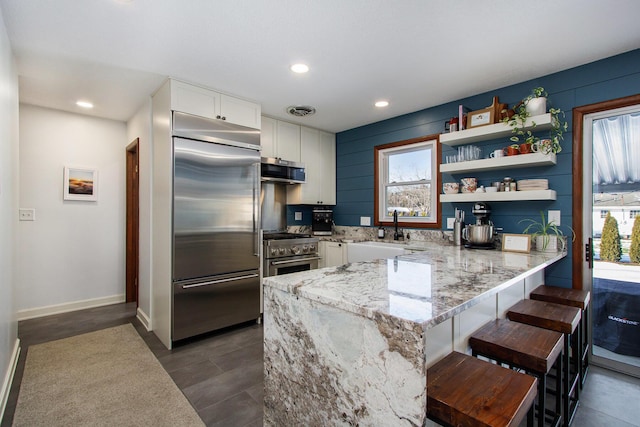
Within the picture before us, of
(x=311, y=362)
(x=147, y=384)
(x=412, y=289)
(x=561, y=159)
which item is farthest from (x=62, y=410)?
(x=561, y=159)

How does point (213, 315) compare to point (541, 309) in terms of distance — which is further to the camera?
point (213, 315)

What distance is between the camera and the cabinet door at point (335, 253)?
150 inches

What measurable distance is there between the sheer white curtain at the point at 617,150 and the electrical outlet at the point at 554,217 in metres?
0.36

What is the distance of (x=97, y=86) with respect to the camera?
9.71 ft

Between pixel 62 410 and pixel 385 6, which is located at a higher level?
pixel 385 6

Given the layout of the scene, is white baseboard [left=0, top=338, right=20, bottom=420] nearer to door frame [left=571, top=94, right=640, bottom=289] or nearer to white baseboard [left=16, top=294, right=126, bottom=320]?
white baseboard [left=16, top=294, right=126, bottom=320]

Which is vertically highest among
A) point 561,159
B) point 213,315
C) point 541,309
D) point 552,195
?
point 561,159

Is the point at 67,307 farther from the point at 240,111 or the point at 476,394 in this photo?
the point at 476,394

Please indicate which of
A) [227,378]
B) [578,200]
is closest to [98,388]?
[227,378]

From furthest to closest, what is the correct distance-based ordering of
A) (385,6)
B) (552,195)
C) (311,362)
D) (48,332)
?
(48,332) < (552,195) < (385,6) < (311,362)

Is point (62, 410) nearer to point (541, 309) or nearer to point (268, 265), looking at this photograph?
point (268, 265)

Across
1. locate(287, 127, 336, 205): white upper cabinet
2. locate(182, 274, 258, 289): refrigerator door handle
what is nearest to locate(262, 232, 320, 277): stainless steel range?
locate(182, 274, 258, 289): refrigerator door handle

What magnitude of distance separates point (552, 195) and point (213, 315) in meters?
3.21

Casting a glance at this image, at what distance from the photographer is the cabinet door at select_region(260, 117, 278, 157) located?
384 centimetres
